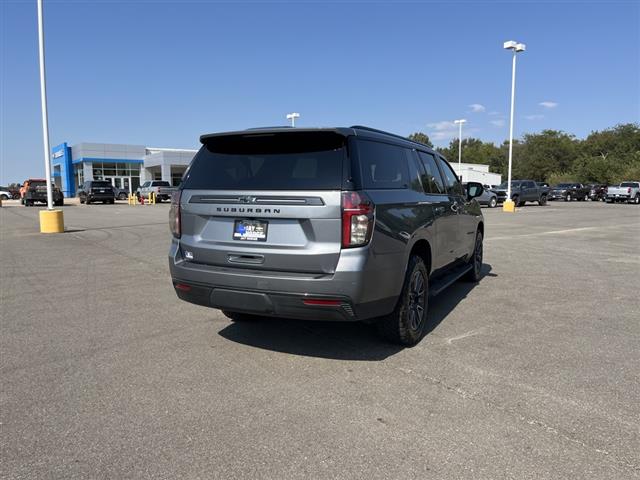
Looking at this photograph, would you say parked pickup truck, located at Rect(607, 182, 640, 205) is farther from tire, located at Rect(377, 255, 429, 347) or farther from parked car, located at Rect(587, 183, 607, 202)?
tire, located at Rect(377, 255, 429, 347)

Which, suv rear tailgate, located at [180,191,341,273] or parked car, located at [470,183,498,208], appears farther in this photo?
parked car, located at [470,183,498,208]

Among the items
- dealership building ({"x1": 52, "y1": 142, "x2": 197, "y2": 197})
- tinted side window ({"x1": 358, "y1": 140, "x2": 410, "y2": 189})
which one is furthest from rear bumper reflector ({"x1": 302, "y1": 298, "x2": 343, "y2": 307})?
dealership building ({"x1": 52, "y1": 142, "x2": 197, "y2": 197})

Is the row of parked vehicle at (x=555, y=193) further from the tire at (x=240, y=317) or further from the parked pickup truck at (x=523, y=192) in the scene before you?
the tire at (x=240, y=317)

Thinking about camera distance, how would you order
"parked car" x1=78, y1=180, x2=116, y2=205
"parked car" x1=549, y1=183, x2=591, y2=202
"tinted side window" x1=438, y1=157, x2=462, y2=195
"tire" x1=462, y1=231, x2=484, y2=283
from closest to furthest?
"tinted side window" x1=438, y1=157, x2=462, y2=195 → "tire" x1=462, y1=231, x2=484, y2=283 → "parked car" x1=78, y1=180, x2=116, y2=205 → "parked car" x1=549, y1=183, x2=591, y2=202

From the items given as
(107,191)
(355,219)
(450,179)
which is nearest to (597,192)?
(107,191)

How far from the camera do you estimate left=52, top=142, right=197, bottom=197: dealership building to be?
5631 centimetres

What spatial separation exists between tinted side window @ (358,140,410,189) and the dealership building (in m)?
53.5

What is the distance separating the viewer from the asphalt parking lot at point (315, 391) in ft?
8.96

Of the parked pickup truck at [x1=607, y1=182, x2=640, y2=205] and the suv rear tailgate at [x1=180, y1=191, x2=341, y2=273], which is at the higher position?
the parked pickup truck at [x1=607, y1=182, x2=640, y2=205]

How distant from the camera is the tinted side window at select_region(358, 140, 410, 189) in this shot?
13.1 ft

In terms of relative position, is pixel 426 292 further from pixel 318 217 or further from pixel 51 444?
pixel 51 444

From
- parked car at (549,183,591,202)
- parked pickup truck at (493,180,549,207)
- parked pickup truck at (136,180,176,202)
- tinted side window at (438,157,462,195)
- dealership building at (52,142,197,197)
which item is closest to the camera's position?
tinted side window at (438,157,462,195)

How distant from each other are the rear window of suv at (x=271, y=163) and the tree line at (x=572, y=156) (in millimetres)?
67449

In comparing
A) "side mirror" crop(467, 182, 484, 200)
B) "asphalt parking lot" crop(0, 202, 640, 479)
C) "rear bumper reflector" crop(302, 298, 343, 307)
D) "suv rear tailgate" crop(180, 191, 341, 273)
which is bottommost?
"asphalt parking lot" crop(0, 202, 640, 479)
